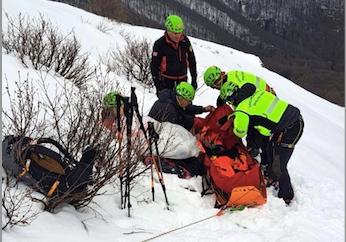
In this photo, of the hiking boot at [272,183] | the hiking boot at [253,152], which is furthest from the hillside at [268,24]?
the hiking boot at [272,183]

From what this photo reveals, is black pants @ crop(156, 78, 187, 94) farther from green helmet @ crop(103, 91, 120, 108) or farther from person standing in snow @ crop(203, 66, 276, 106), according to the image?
green helmet @ crop(103, 91, 120, 108)

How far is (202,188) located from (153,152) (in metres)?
0.61

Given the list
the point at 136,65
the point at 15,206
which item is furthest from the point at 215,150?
the point at 136,65

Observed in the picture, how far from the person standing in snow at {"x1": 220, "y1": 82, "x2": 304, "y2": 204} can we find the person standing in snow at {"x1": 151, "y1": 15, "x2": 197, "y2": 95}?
1.20 metres

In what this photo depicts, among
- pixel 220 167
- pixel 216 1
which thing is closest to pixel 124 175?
pixel 220 167

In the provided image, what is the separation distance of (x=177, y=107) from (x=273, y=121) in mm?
1118

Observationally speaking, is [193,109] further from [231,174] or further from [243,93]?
[231,174]

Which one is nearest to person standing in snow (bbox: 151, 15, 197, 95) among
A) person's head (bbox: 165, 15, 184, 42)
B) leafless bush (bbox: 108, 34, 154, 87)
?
person's head (bbox: 165, 15, 184, 42)

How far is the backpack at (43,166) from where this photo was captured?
12.0 ft

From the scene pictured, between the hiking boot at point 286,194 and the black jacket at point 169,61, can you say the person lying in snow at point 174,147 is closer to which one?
the hiking boot at point 286,194

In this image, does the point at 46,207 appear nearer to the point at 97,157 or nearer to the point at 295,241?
the point at 97,157

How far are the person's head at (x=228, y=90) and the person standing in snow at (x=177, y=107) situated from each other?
41 cm

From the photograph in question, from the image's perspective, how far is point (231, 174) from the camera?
4.68 m

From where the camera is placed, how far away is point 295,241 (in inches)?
161
